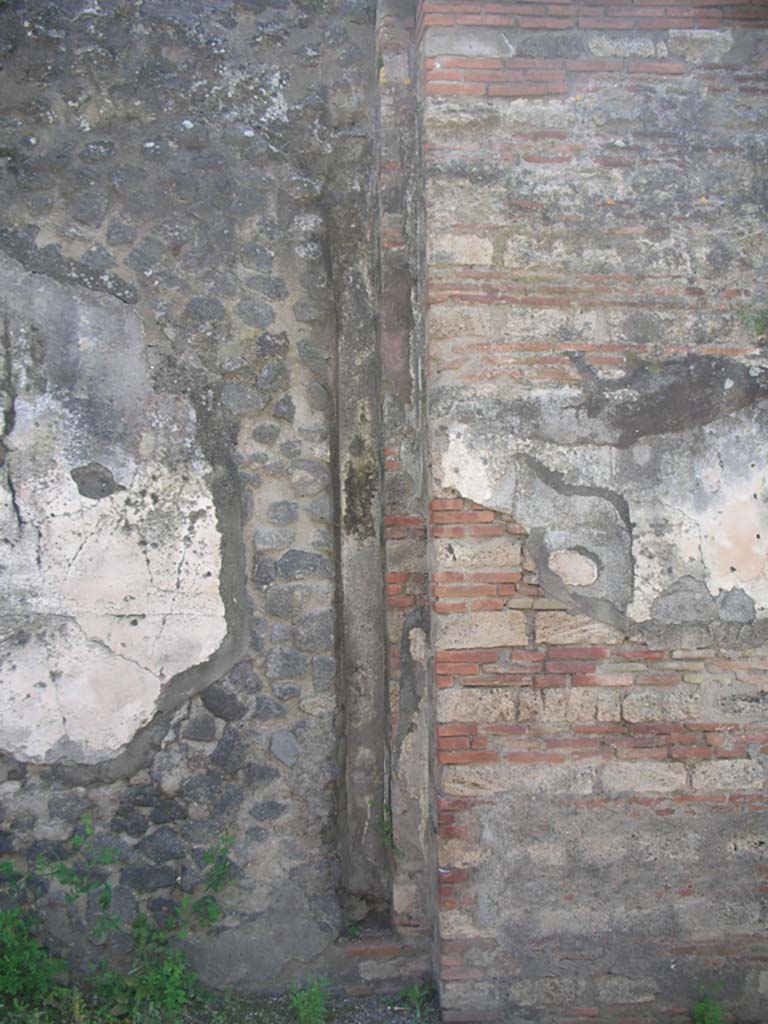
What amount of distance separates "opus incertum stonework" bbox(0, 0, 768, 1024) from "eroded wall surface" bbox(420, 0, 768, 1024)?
1 centimetres

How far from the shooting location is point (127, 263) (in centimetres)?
328

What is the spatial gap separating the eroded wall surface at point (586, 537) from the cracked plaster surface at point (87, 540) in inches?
39.4

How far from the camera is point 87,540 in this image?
318cm

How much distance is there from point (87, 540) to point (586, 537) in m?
1.85

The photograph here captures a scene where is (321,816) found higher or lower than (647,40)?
lower

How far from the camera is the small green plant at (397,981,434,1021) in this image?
314 centimetres

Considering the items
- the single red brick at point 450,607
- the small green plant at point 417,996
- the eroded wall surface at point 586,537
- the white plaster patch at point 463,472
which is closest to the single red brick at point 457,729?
the eroded wall surface at point 586,537

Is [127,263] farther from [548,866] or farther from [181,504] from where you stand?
[548,866]

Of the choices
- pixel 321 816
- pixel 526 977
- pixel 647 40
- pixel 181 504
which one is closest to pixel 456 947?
pixel 526 977

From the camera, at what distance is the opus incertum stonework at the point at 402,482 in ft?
9.83

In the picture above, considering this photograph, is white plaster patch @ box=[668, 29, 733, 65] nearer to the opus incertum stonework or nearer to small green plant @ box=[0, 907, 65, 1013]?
the opus incertum stonework

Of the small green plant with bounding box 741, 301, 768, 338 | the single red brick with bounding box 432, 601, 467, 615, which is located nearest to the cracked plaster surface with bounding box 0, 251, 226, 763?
the single red brick with bounding box 432, 601, 467, 615

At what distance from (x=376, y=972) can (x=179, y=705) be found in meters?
1.29

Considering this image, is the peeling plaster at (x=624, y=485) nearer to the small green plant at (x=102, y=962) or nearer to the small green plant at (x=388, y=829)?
the small green plant at (x=388, y=829)
